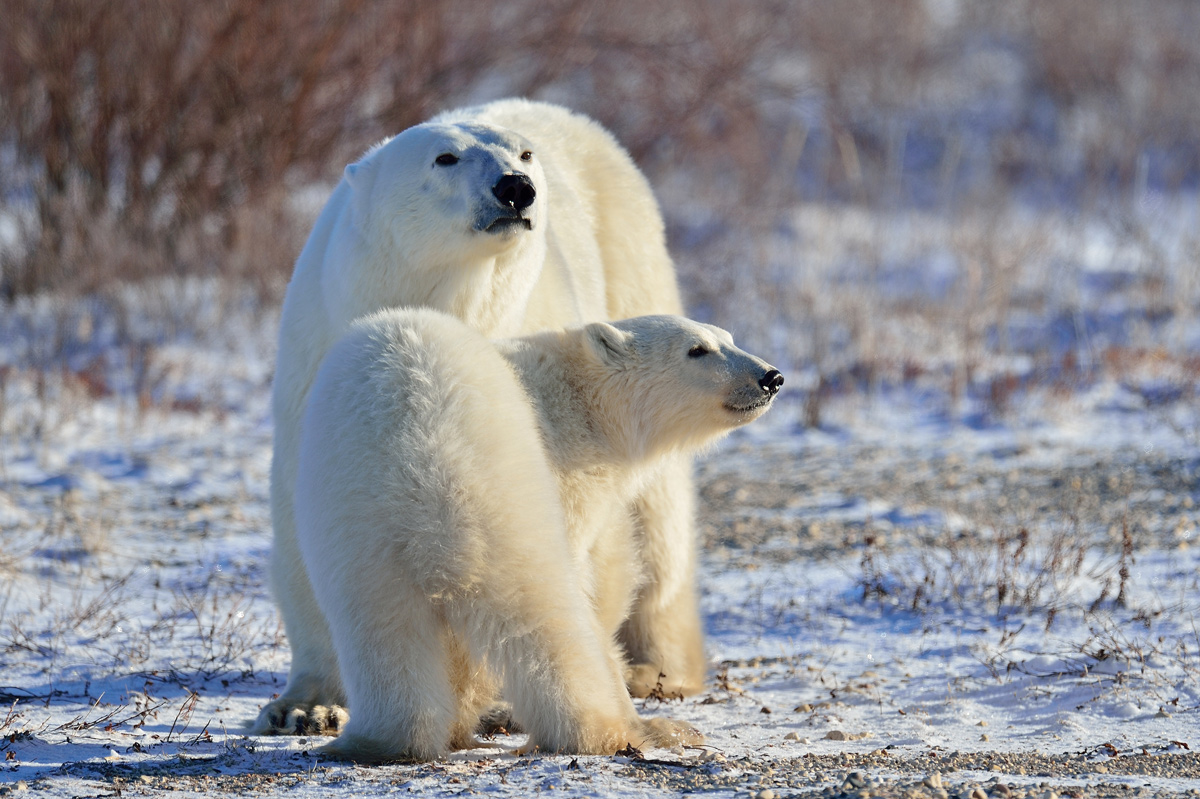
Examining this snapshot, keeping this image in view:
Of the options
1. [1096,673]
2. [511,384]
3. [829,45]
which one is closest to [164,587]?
[511,384]

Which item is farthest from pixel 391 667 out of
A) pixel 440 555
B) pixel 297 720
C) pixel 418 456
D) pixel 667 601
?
pixel 667 601

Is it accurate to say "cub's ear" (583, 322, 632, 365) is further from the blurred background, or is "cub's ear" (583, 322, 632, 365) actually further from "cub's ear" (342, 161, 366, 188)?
→ the blurred background

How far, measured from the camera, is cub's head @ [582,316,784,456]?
11.3ft

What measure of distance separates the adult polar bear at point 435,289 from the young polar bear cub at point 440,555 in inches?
18.0

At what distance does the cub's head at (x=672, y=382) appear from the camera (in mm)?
3443

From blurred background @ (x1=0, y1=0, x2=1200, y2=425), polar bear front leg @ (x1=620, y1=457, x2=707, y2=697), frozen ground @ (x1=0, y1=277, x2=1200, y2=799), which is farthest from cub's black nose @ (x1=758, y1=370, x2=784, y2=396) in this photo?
blurred background @ (x1=0, y1=0, x2=1200, y2=425)

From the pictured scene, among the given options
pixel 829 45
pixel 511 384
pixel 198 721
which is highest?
pixel 829 45

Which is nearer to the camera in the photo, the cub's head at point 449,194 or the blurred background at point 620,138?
the cub's head at point 449,194

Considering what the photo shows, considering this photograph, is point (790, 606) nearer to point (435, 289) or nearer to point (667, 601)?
point (667, 601)

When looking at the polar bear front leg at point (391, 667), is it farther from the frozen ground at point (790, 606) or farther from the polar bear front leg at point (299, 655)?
the polar bear front leg at point (299, 655)

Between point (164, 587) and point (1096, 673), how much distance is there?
3143mm

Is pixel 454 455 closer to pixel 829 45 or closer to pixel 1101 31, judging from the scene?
pixel 829 45

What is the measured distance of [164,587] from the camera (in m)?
4.57

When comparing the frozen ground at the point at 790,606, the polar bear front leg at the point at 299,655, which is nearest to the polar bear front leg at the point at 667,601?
the frozen ground at the point at 790,606
